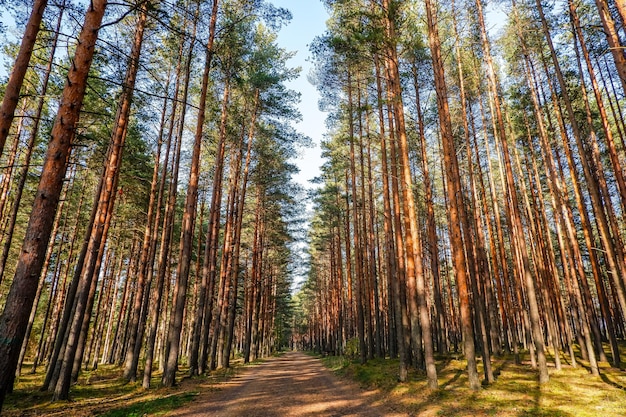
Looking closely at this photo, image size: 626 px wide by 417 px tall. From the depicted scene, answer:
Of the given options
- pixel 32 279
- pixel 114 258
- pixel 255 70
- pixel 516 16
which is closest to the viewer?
pixel 32 279

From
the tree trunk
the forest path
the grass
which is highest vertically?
the tree trunk

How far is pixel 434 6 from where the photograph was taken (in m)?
11.6

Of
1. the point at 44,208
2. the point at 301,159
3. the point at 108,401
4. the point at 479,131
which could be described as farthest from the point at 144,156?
the point at 479,131

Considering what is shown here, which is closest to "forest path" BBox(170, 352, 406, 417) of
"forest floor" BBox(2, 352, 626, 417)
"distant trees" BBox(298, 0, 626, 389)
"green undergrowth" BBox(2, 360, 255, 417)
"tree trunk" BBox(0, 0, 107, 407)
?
"forest floor" BBox(2, 352, 626, 417)

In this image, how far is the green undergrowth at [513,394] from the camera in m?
6.96

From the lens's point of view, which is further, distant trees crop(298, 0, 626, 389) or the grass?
distant trees crop(298, 0, 626, 389)

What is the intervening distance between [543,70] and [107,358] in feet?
124

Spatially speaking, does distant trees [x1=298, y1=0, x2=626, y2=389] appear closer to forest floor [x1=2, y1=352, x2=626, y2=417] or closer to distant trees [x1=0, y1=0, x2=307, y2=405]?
forest floor [x1=2, y1=352, x2=626, y2=417]

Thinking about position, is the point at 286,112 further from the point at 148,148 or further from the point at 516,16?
the point at 516,16

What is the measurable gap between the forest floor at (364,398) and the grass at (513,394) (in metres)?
0.02

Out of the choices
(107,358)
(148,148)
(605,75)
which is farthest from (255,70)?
(107,358)

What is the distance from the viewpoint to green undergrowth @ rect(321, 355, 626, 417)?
22.8 ft

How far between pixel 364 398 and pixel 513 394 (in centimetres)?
403

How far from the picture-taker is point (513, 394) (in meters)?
8.41
